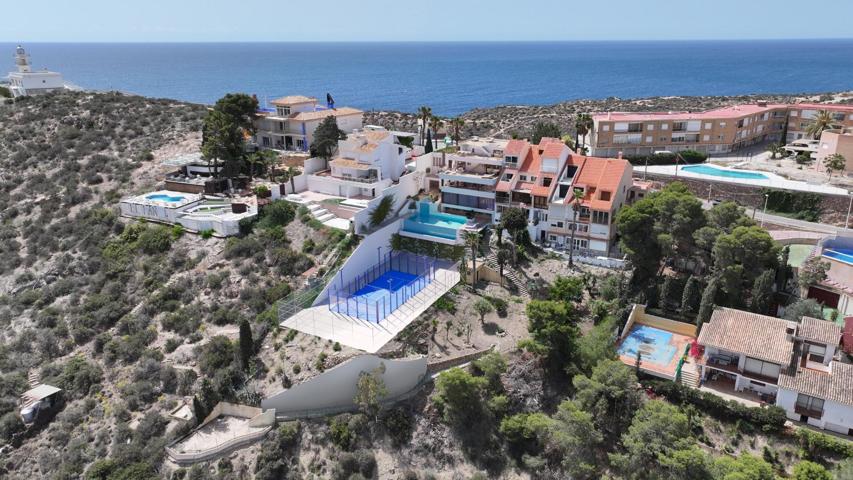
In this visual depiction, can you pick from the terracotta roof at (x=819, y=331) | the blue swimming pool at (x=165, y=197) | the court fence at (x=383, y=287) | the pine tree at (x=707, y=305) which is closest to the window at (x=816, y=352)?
the terracotta roof at (x=819, y=331)

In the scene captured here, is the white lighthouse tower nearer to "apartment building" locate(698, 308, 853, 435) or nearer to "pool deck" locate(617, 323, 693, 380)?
"pool deck" locate(617, 323, 693, 380)

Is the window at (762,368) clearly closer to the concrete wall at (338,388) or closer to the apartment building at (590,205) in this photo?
the apartment building at (590,205)

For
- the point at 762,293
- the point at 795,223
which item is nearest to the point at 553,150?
the point at 762,293

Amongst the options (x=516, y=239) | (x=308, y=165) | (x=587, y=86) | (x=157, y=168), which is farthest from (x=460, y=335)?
(x=587, y=86)

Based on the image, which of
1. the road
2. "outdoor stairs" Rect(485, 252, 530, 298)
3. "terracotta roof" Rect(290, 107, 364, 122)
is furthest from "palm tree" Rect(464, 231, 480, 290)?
"terracotta roof" Rect(290, 107, 364, 122)

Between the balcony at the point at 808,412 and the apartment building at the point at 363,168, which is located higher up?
the apartment building at the point at 363,168

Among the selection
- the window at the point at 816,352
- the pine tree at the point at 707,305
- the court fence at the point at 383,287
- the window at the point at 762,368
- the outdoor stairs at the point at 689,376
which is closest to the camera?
the window at the point at 816,352

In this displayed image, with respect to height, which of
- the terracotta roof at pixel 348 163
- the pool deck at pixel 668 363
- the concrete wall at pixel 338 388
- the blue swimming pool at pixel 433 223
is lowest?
the concrete wall at pixel 338 388

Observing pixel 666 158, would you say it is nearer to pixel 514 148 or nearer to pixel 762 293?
pixel 514 148
